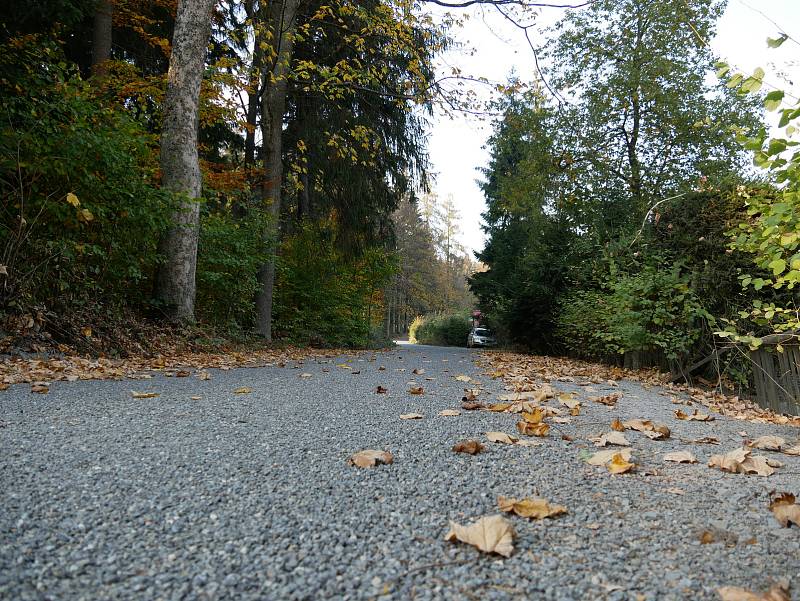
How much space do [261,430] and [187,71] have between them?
667 cm

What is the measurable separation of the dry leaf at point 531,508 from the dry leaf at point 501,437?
807 millimetres

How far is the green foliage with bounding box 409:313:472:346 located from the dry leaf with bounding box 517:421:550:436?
27.3 meters

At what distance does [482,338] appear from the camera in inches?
991

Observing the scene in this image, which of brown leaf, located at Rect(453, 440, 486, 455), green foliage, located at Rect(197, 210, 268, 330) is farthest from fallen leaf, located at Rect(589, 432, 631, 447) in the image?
green foliage, located at Rect(197, 210, 268, 330)

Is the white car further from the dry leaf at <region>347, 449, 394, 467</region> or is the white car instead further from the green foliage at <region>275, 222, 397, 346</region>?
the dry leaf at <region>347, 449, 394, 467</region>

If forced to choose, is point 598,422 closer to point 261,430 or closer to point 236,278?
point 261,430

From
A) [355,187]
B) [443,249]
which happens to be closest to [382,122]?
[355,187]

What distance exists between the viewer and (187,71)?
731 cm

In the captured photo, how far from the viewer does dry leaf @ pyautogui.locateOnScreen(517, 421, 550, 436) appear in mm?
2631

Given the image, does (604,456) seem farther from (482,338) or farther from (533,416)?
(482,338)

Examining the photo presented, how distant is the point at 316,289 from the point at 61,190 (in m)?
7.86

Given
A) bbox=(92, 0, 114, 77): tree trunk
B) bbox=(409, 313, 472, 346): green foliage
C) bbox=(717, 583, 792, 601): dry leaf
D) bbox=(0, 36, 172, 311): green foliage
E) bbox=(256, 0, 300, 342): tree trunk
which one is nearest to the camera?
bbox=(717, 583, 792, 601): dry leaf

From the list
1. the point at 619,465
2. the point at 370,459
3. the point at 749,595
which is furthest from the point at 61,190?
the point at 749,595

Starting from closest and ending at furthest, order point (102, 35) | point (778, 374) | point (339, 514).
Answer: point (339, 514) < point (778, 374) < point (102, 35)
